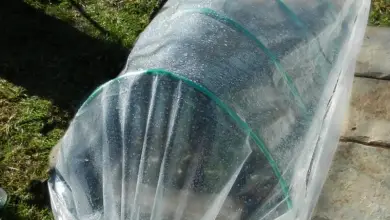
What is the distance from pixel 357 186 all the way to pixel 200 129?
140cm


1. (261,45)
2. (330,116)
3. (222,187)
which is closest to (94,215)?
(222,187)

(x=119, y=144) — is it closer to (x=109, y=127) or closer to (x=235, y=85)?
(x=109, y=127)

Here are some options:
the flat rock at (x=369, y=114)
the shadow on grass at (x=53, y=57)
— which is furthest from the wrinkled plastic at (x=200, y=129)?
the shadow on grass at (x=53, y=57)

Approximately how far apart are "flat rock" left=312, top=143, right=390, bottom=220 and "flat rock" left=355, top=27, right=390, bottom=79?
68 cm

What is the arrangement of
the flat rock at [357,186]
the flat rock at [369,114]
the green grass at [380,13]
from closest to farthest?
1. the flat rock at [357,186]
2. the flat rock at [369,114]
3. the green grass at [380,13]

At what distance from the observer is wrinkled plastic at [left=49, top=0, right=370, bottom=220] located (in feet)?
7.80

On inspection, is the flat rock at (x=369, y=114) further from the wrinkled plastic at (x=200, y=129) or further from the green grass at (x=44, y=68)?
the green grass at (x=44, y=68)

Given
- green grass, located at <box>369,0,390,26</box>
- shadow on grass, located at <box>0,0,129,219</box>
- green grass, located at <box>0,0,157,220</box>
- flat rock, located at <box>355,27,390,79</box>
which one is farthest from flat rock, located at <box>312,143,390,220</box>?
shadow on grass, located at <box>0,0,129,219</box>

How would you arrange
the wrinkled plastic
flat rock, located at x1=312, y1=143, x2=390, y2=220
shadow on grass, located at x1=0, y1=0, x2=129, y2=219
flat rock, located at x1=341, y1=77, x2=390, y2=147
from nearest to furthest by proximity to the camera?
the wrinkled plastic, flat rock, located at x1=312, y1=143, x2=390, y2=220, flat rock, located at x1=341, y1=77, x2=390, y2=147, shadow on grass, located at x1=0, y1=0, x2=129, y2=219

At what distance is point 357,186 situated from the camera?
3428 millimetres

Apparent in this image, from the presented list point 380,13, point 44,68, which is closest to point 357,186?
point 380,13

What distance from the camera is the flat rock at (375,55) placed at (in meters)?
4.11

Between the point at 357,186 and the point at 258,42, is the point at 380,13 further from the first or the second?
the point at 258,42

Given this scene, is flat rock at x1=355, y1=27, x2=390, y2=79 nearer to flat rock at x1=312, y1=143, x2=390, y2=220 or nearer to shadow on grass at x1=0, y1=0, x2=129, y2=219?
flat rock at x1=312, y1=143, x2=390, y2=220
